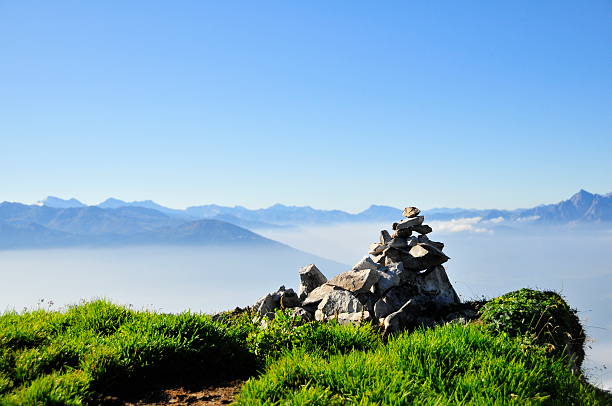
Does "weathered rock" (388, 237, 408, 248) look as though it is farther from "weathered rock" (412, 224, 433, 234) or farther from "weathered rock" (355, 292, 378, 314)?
"weathered rock" (355, 292, 378, 314)

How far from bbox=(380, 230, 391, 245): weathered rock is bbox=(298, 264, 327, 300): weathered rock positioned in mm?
2500

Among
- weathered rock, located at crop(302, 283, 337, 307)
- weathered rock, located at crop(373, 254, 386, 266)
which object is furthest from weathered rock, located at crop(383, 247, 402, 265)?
weathered rock, located at crop(302, 283, 337, 307)

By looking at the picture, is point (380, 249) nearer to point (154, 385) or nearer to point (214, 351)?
point (214, 351)

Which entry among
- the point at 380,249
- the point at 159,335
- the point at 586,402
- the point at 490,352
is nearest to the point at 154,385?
the point at 159,335

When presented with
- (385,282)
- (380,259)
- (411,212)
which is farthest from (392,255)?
(385,282)

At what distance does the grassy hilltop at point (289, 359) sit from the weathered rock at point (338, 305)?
9.74 feet

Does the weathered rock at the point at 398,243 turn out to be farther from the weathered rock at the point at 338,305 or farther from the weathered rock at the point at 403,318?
the weathered rock at the point at 338,305

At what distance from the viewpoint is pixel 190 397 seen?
6.92 meters

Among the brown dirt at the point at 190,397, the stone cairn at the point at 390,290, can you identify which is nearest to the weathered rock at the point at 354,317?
the stone cairn at the point at 390,290

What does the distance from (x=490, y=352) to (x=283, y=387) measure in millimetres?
3315

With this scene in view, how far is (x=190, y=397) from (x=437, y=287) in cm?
896

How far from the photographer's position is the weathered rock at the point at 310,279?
14133 millimetres

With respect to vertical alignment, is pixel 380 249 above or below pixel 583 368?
above

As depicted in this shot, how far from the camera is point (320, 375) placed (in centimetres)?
612
